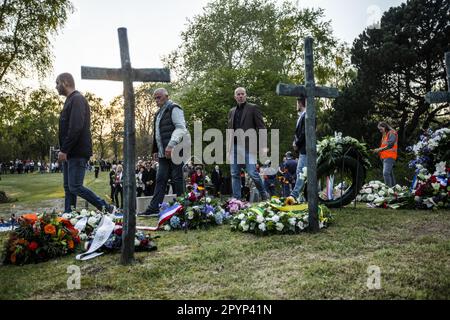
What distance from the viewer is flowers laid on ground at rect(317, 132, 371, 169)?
7.25 metres

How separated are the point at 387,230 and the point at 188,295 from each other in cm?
329

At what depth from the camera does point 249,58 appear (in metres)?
27.3

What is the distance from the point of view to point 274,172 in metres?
16.4

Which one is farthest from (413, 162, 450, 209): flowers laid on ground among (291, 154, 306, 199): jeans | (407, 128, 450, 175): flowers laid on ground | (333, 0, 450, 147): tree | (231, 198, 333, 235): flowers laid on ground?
(333, 0, 450, 147): tree

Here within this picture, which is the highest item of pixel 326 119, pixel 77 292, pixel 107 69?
pixel 326 119

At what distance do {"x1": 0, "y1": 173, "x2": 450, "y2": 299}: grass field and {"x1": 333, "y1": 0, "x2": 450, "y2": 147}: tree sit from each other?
704 inches

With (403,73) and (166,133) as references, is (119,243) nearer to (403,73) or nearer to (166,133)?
(166,133)

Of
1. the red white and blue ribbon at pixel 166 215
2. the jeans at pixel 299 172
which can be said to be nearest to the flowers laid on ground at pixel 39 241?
the red white and blue ribbon at pixel 166 215

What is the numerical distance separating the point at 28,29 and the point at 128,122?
18141 millimetres

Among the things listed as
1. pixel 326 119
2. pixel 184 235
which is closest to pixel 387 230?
pixel 184 235

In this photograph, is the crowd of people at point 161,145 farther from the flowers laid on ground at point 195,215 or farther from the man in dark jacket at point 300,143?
the flowers laid on ground at point 195,215

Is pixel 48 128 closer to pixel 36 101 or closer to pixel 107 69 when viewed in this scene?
pixel 36 101

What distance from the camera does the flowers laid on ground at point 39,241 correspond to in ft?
14.0

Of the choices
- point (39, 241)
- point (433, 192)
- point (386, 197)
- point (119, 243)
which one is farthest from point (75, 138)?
point (433, 192)
